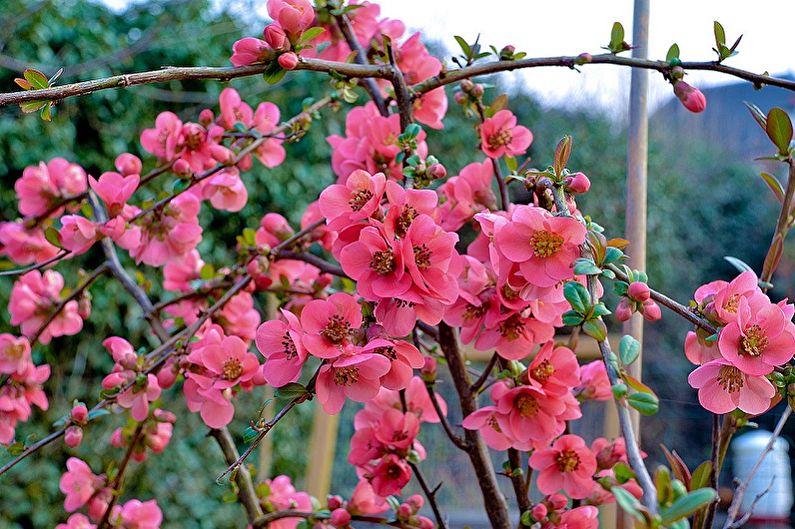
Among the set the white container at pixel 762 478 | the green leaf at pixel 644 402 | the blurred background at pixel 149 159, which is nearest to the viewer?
the green leaf at pixel 644 402

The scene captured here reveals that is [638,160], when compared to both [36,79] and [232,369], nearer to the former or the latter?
[232,369]

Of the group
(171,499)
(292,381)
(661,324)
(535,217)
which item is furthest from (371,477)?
(661,324)

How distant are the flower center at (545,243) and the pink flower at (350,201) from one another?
0.12 meters

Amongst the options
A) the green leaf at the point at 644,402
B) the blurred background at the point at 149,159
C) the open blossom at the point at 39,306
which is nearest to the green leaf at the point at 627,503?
the green leaf at the point at 644,402

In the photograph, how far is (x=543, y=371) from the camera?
67cm

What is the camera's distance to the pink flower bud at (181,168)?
819mm

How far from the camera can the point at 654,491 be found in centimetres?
35

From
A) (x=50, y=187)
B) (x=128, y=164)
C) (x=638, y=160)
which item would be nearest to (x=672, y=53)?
(x=638, y=160)

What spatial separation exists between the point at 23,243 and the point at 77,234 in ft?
0.65

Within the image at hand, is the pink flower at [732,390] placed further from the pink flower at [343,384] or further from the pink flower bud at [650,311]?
the pink flower at [343,384]

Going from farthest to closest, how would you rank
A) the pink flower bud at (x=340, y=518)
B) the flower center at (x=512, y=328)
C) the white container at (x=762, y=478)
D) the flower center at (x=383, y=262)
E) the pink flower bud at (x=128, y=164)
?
the white container at (x=762, y=478) < the pink flower bud at (x=128, y=164) < the pink flower bud at (x=340, y=518) < the flower center at (x=512, y=328) < the flower center at (x=383, y=262)

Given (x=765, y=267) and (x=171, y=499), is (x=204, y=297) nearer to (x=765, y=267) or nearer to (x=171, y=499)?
(x=765, y=267)

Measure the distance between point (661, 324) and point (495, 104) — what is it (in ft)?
13.2

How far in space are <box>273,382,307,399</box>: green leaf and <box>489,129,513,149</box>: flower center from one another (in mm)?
387
